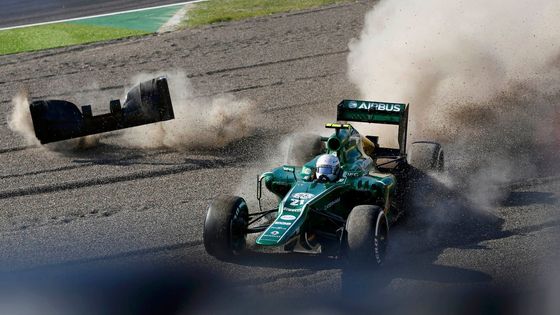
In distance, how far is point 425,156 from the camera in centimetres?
1475

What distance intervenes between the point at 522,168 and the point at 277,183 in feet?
15.7

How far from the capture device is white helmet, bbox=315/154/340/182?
12859 millimetres

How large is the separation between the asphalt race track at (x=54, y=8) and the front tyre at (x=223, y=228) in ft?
61.7

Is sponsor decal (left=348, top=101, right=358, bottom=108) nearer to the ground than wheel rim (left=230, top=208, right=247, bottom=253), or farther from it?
farther from it

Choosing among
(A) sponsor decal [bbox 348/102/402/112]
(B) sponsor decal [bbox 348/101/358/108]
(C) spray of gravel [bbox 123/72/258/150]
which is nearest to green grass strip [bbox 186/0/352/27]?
(C) spray of gravel [bbox 123/72/258/150]

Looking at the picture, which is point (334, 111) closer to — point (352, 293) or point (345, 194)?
point (345, 194)

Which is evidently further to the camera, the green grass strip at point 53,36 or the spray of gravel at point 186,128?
the green grass strip at point 53,36

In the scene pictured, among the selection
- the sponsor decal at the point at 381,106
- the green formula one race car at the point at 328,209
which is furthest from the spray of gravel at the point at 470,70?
the green formula one race car at the point at 328,209

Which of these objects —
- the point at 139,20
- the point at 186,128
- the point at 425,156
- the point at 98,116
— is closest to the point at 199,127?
the point at 186,128

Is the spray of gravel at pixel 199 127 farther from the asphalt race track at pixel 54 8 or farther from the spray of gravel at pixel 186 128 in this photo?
the asphalt race track at pixel 54 8

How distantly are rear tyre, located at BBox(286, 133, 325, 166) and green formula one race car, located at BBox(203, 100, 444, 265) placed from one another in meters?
0.02

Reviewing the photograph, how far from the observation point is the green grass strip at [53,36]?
26859mm

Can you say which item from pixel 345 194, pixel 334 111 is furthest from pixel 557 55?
pixel 345 194

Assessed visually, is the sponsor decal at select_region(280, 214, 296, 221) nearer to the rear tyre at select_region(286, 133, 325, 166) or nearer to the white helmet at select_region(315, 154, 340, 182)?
the white helmet at select_region(315, 154, 340, 182)
